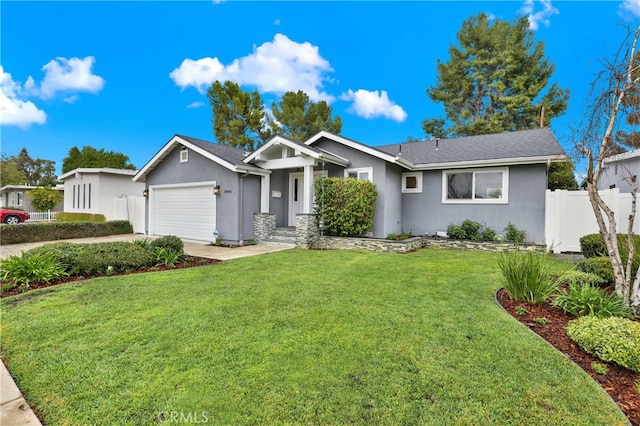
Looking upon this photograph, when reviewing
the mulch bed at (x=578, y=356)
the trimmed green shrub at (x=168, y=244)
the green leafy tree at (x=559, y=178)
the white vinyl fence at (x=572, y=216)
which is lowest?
the mulch bed at (x=578, y=356)

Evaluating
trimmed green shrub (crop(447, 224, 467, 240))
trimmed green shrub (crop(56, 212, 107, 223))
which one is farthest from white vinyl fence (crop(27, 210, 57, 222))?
trimmed green shrub (crop(447, 224, 467, 240))

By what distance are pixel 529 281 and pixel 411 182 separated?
8588 mm

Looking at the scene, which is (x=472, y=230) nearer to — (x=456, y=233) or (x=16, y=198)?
(x=456, y=233)

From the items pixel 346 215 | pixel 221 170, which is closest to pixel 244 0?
pixel 221 170

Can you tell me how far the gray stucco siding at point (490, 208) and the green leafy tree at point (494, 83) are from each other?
1441 cm

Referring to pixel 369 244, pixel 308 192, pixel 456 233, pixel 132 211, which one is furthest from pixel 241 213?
pixel 132 211

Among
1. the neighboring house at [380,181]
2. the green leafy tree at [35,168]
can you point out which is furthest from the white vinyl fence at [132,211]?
the green leafy tree at [35,168]

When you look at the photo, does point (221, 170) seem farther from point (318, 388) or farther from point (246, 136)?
point (246, 136)

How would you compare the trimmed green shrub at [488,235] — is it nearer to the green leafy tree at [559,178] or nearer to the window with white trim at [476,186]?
the window with white trim at [476,186]

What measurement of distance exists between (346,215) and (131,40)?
43.7ft

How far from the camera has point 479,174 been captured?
11.3 meters

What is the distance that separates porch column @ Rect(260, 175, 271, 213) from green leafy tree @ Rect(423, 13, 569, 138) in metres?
18.5

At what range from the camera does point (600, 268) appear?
17.1 ft

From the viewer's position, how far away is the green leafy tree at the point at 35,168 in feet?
171
